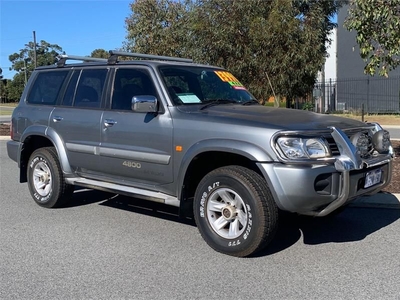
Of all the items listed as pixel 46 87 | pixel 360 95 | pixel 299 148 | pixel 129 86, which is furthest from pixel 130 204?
pixel 360 95

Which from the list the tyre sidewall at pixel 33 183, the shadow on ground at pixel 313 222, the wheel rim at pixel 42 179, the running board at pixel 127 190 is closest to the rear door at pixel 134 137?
the running board at pixel 127 190

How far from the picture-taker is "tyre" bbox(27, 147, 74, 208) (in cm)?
642

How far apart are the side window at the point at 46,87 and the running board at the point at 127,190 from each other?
126 centimetres

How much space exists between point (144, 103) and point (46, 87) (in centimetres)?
244

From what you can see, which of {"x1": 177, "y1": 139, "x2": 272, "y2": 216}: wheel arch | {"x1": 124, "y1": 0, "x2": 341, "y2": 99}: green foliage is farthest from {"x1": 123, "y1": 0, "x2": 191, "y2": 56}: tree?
{"x1": 177, "y1": 139, "x2": 272, "y2": 216}: wheel arch

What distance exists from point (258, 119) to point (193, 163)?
848mm

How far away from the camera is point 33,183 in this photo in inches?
269

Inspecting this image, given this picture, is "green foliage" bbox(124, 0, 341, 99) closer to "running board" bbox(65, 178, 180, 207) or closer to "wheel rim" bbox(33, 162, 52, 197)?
"wheel rim" bbox(33, 162, 52, 197)

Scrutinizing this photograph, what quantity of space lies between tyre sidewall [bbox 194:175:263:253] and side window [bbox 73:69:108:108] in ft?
6.64

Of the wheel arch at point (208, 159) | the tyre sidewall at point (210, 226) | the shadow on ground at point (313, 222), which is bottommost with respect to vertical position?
the shadow on ground at point (313, 222)

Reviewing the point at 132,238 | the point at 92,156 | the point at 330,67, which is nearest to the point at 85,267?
the point at 132,238

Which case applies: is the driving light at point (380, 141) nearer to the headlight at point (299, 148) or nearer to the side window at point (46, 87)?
the headlight at point (299, 148)

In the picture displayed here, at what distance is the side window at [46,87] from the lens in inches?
261

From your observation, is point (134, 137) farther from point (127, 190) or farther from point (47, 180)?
point (47, 180)
